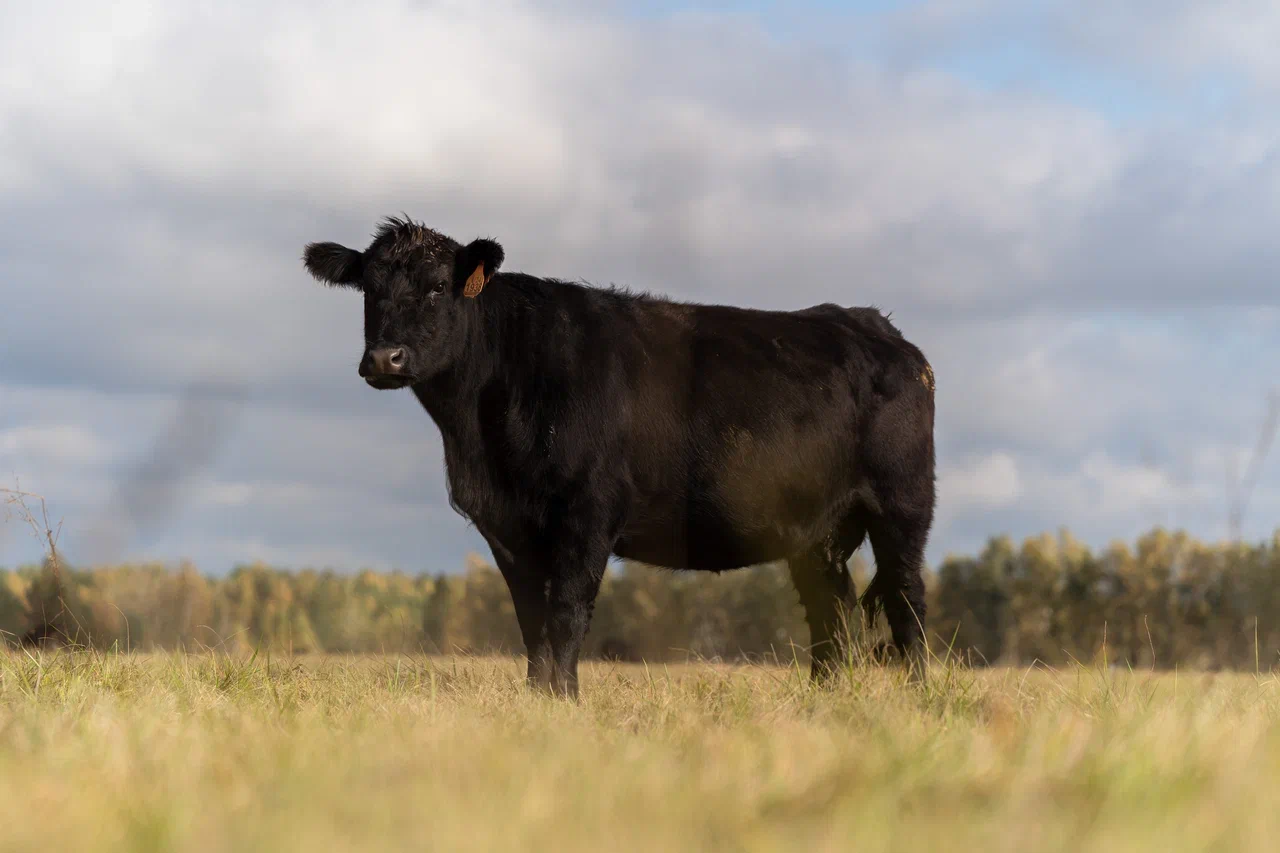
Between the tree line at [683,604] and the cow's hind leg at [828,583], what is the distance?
406mm

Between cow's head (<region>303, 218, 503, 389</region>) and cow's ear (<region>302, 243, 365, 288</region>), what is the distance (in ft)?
0.08

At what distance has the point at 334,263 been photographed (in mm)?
8883

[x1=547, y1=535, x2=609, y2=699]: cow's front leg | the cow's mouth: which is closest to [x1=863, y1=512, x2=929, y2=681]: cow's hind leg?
A: [x1=547, y1=535, x2=609, y2=699]: cow's front leg

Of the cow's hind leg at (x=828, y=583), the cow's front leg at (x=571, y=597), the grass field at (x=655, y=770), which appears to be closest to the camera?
the grass field at (x=655, y=770)

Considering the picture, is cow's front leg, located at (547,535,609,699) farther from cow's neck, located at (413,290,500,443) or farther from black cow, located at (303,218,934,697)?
cow's neck, located at (413,290,500,443)

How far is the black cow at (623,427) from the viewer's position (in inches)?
324

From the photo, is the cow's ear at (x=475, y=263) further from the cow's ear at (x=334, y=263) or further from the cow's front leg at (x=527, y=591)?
the cow's front leg at (x=527, y=591)

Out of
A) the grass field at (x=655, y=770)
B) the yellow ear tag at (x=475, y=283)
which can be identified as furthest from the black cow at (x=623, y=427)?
the grass field at (x=655, y=770)

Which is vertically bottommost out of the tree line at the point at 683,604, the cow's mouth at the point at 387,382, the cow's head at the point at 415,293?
the tree line at the point at 683,604

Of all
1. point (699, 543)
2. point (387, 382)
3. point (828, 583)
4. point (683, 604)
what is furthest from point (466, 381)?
point (683, 604)

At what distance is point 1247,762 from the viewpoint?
172 inches

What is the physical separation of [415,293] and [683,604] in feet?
95.5

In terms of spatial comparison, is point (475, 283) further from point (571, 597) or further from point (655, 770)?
point (655, 770)

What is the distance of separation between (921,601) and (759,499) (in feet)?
6.38
